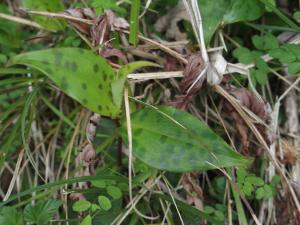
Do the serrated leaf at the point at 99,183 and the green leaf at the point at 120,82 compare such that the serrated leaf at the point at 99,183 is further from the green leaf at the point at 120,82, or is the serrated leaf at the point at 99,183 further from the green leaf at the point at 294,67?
the green leaf at the point at 294,67

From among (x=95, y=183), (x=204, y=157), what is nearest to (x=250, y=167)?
(x=204, y=157)

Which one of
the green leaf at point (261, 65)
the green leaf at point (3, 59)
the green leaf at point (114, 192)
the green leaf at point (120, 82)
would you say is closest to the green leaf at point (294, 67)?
the green leaf at point (261, 65)

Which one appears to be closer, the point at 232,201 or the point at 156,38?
the point at 232,201

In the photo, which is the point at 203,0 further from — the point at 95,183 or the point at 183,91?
the point at 95,183

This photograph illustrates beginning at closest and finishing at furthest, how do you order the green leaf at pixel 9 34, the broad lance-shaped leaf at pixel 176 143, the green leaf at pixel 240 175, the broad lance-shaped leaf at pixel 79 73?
the broad lance-shaped leaf at pixel 79 73 → the broad lance-shaped leaf at pixel 176 143 → the green leaf at pixel 240 175 → the green leaf at pixel 9 34

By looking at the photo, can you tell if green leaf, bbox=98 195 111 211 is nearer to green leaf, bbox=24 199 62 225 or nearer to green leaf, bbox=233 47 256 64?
green leaf, bbox=24 199 62 225

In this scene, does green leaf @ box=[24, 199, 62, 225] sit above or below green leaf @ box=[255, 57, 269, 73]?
below

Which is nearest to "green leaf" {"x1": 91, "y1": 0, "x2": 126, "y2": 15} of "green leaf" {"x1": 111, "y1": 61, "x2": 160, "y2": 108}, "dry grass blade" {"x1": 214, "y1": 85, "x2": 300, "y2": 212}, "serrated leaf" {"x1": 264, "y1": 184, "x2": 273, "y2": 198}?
"green leaf" {"x1": 111, "y1": 61, "x2": 160, "y2": 108}
